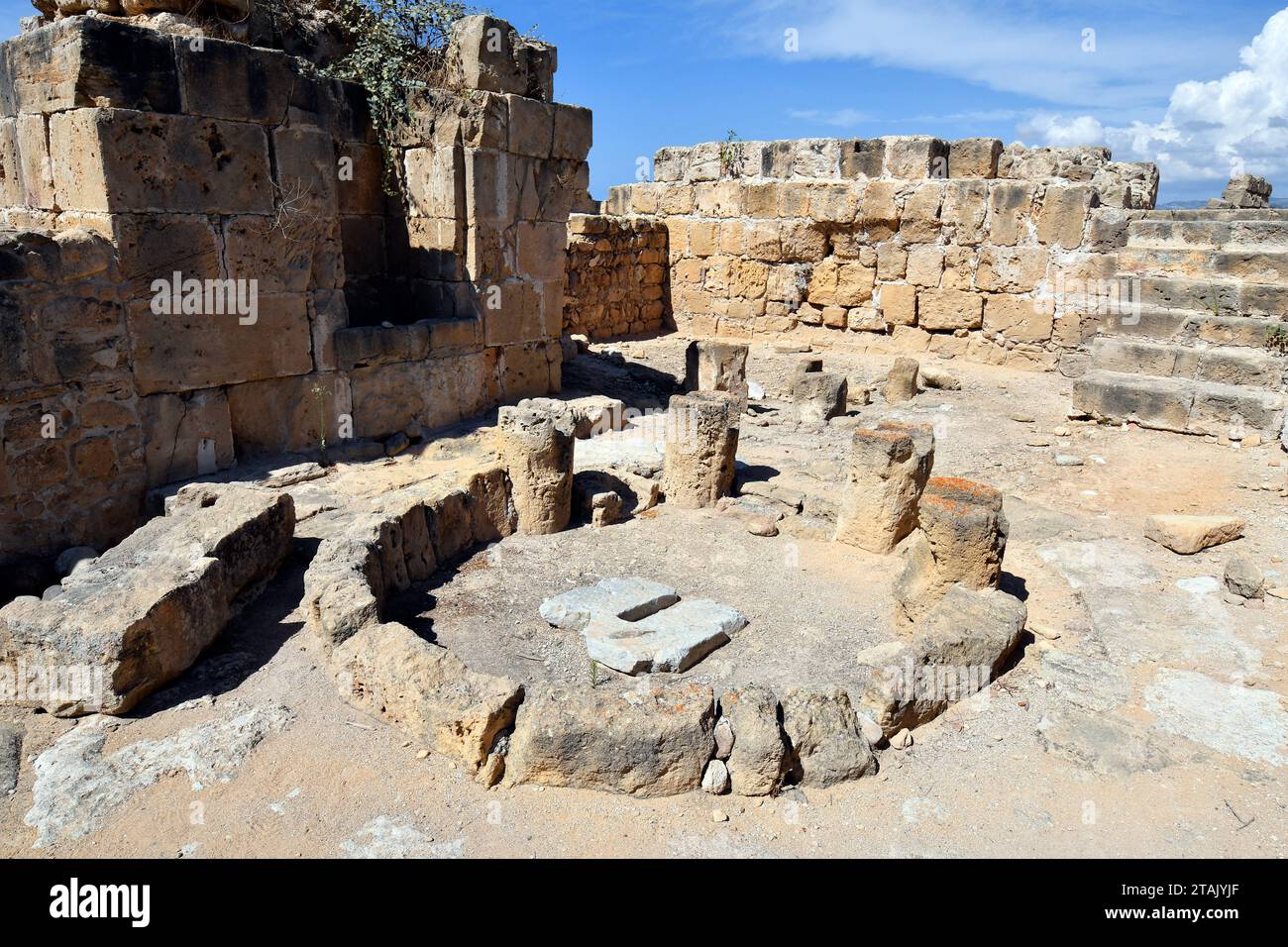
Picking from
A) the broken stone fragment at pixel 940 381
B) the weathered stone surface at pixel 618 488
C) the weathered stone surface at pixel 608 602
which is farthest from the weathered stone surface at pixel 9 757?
the broken stone fragment at pixel 940 381

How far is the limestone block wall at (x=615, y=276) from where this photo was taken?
42.7 ft

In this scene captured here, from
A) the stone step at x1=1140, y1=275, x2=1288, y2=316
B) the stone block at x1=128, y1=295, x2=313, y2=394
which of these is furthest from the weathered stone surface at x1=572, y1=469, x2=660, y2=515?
the stone step at x1=1140, y1=275, x2=1288, y2=316

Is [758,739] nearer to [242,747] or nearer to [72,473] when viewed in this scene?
[242,747]

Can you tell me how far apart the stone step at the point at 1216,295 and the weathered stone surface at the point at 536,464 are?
274 inches

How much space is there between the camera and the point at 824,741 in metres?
3.80

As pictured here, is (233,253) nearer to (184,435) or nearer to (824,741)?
(184,435)

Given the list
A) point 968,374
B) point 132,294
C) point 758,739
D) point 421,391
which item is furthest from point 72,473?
point 968,374

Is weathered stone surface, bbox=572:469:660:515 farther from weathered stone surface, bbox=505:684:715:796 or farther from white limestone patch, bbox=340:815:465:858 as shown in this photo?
white limestone patch, bbox=340:815:465:858

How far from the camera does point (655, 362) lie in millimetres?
12242

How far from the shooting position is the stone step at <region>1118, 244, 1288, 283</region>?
29.0ft

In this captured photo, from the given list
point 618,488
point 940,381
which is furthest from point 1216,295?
point 618,488

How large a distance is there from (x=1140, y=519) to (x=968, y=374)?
468 cm

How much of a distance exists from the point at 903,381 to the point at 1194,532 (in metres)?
4.56

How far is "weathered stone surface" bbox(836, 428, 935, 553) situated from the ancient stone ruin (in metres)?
0.03
